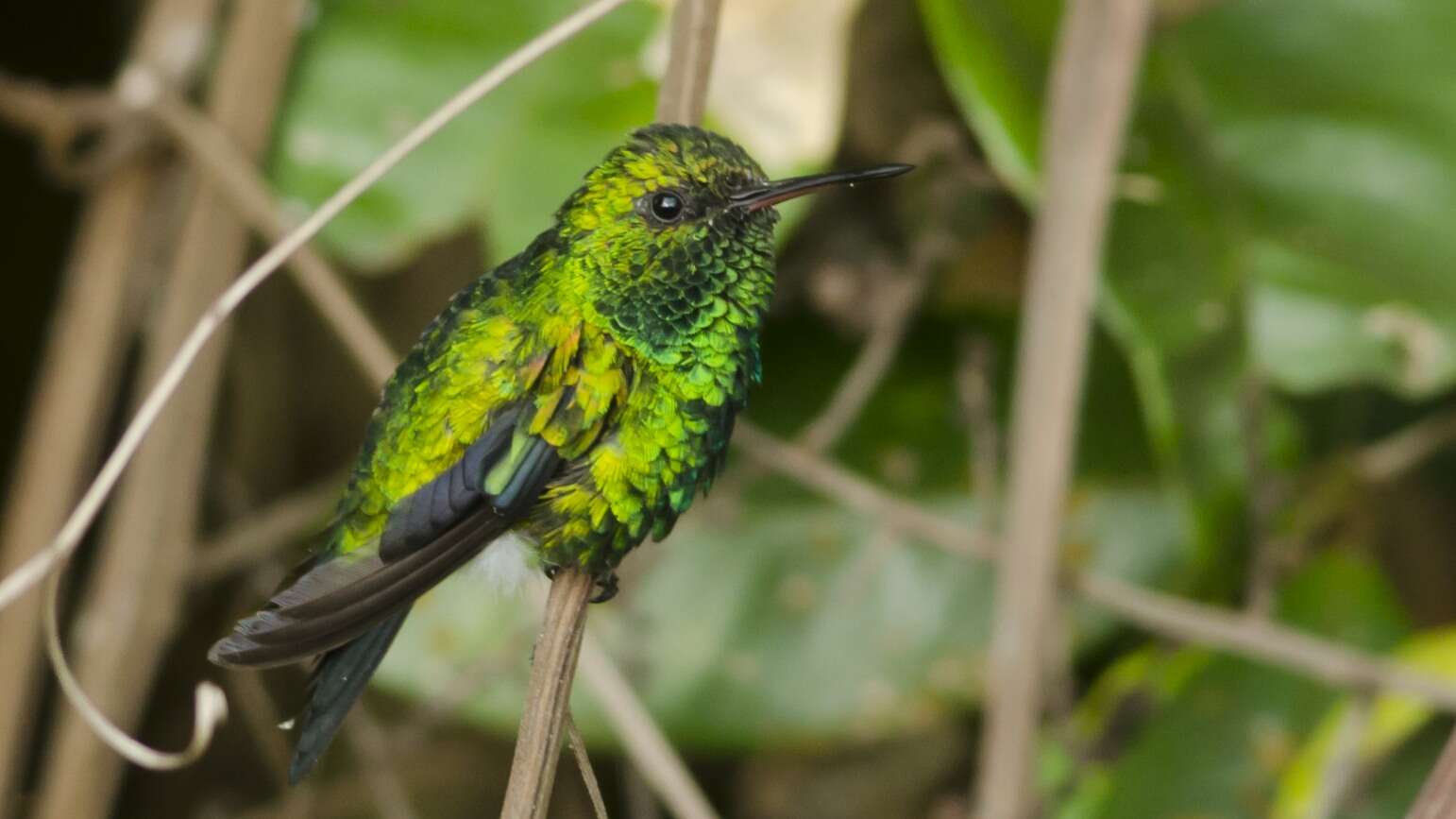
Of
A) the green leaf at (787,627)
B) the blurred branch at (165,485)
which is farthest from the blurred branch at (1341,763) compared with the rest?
the blurred branch at (165,485)

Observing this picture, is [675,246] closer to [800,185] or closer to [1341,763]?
[800,185]

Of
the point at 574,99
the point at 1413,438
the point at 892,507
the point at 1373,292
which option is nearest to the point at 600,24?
the point at 574,99

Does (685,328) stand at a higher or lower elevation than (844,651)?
higher

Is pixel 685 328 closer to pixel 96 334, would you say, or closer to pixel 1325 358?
pixel 1325 358

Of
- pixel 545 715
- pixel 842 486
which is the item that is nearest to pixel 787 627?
pixel 842 486

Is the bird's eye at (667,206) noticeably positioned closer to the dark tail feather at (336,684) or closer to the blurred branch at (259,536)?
the dark tail feather at (336,684)

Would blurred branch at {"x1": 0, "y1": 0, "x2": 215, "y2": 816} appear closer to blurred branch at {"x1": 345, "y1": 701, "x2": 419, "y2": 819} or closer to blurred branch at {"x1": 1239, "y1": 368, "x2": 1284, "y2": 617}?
blurred branch at {"x1": 345, "y1": 701, "x2": 419, "y2": 819}

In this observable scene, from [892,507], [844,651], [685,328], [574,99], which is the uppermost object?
[574,99]
